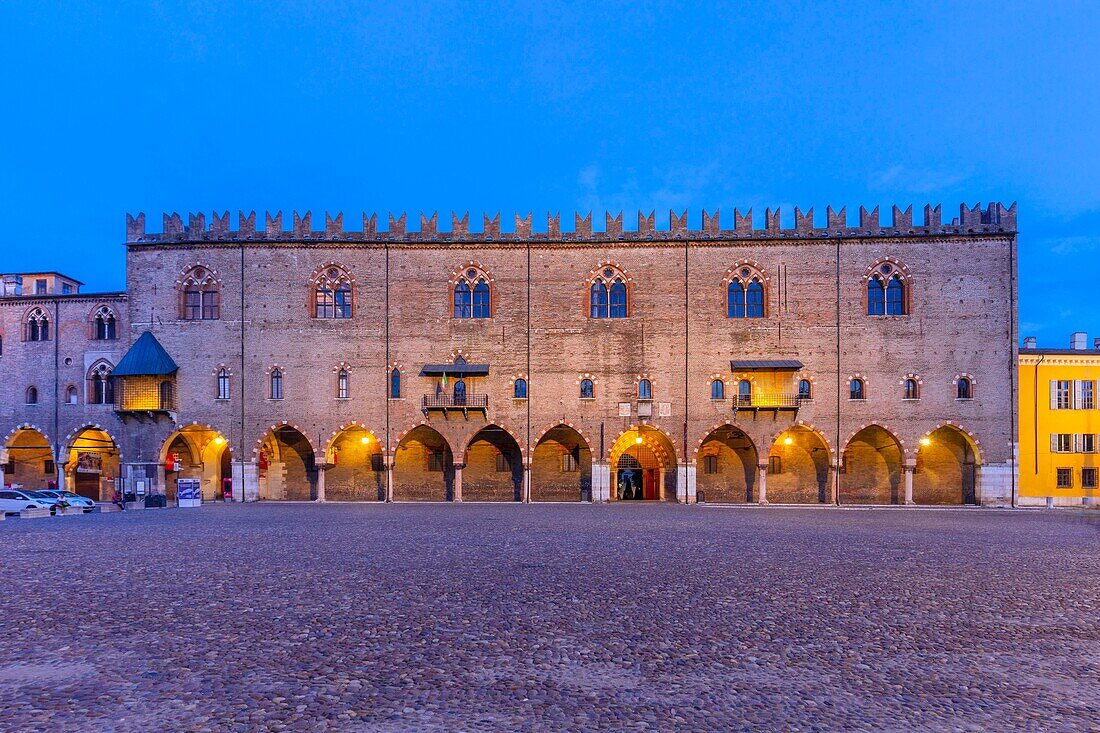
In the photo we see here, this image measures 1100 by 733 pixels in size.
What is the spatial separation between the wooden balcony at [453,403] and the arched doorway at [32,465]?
20.9 metres

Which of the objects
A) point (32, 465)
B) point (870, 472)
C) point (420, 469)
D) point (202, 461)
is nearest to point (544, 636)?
point (420, 469)

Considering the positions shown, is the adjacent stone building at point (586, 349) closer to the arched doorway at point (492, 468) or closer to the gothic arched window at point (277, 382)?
the gothic arched window at point (277, 382)

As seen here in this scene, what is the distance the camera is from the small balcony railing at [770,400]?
30.3 meters

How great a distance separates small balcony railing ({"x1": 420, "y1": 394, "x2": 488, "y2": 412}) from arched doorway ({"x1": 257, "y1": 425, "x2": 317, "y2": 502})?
7498mm

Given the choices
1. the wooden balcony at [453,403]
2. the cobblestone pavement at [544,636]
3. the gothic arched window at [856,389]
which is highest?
the gothic arched window at [856,389]

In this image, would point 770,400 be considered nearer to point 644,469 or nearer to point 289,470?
point 644,469

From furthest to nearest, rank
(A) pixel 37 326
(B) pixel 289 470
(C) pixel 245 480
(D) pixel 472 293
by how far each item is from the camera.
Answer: (B) pixel 289 470 < (A) pixel 37 326 < (D) pixel 472 293 < (C) pixel 245 480

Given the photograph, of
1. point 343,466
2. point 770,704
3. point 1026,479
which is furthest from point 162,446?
point 1026,479

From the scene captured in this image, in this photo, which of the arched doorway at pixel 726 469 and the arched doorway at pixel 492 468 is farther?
A: the arched doorway at pixel 492 468

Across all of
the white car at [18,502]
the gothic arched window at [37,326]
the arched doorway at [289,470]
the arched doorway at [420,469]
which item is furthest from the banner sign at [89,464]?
the arched doorway at [420,469]

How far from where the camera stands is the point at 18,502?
88.7 ft

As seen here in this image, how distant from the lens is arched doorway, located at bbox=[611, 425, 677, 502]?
108ft

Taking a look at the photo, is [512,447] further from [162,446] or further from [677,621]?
[677,621]

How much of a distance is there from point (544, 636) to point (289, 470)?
29.3 m
